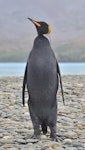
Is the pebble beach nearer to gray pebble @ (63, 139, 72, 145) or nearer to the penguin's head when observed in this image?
gray pebble @ (63, 139, 72, 145)

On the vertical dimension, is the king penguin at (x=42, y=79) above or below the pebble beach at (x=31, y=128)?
above

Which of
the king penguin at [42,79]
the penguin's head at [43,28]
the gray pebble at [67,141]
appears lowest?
the gray pebble at [67,141]

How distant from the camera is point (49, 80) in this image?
473 centimetres

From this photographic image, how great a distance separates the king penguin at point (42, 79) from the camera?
15.5 feet

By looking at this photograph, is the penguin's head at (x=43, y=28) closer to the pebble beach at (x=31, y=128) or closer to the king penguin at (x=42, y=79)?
the king penguin at (x=42, y=79)

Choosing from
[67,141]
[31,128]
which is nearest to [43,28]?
[67,141]

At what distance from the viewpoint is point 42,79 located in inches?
185

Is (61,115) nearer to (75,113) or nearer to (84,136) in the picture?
(75,113)

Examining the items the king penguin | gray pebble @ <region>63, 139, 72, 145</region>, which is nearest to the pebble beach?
gray pebble @ <region>63, 139, 72, 145</region>

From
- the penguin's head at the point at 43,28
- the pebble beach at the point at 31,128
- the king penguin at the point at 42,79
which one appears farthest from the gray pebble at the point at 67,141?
the penguin's head at the point at 43,28

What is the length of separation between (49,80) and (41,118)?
52cm

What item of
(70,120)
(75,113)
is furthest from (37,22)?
(75,113)

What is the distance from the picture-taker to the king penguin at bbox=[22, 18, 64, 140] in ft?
15.5

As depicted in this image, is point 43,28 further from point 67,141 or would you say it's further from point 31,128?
point 31,128
